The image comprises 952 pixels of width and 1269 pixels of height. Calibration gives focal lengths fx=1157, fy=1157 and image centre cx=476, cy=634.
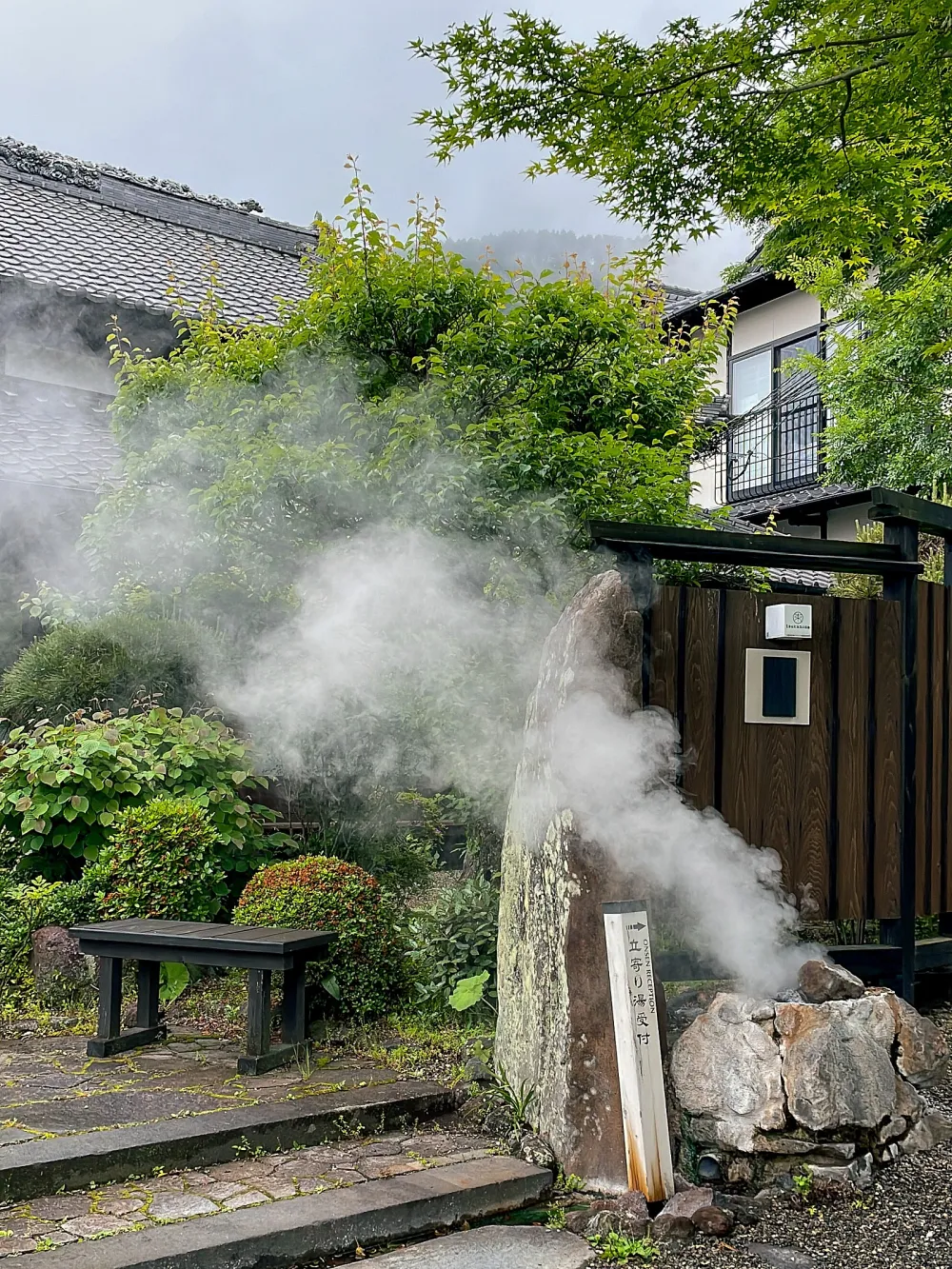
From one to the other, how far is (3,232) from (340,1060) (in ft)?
36.3

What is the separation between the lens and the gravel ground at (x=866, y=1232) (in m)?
3.55

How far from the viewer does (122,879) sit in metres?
6.24

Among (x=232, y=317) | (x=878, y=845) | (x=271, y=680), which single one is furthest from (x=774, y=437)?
(x=878, y=845)

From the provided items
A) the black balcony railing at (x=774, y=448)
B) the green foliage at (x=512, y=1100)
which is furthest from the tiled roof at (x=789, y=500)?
the green foliage at (x=512, y=1100)

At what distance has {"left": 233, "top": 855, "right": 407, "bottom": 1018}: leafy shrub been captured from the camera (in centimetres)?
557

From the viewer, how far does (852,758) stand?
5.20 m

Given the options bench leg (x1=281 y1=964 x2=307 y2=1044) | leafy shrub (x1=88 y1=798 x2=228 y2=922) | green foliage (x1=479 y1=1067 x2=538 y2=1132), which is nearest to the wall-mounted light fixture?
green foliage (x1=479 y1=1067 x2=538 y2=1132)

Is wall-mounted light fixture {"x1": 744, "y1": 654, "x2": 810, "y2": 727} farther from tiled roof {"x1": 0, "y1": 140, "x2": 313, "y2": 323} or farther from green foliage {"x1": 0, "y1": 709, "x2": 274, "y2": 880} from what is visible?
tiled roof {"x1": 0, "y1": 140, "x2": 313, "y2": 323}

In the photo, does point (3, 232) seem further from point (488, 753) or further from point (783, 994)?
point (783, 994)

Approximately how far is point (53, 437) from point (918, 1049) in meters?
9.44

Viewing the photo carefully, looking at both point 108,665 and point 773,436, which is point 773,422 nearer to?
point 773,436

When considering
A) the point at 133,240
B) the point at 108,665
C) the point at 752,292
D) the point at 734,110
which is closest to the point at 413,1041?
the point at 108,665

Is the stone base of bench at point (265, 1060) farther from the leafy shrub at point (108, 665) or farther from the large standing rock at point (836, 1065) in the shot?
the leafy shrub at point (108, 665)

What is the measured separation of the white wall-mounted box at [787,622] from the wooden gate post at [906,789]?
29.0 inches
